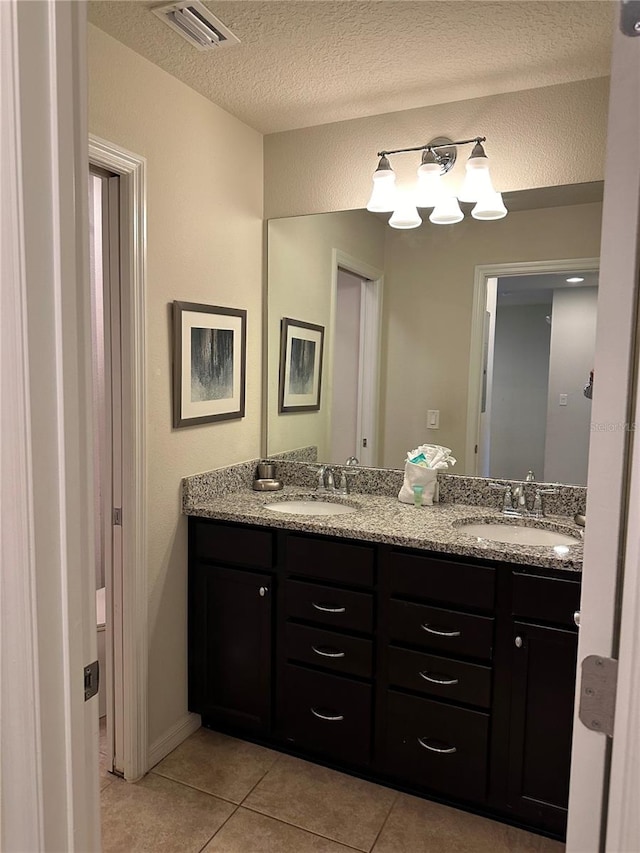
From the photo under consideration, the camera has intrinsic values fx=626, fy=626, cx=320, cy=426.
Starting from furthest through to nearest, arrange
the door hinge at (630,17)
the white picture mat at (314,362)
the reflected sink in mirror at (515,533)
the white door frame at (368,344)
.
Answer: the white picture mat at (314,362) → the white door frame at (368,344) → the reflected sink in mirror at (515,533) → the door hinge at (630,17)

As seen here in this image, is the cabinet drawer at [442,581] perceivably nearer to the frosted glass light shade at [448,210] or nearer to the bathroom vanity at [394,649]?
the bathroom vanity at [394,649]

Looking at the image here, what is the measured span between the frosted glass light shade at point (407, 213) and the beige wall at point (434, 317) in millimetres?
52

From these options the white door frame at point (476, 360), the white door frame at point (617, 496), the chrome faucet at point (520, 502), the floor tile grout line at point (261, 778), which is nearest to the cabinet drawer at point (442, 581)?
the chrome faucet at point (520, 502)

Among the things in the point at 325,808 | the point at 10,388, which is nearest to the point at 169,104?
the point at 10,388

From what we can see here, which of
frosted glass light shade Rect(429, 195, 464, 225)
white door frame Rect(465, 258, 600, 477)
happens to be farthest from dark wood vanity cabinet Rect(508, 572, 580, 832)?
frosted glass light shade Rect(429, 195, 464, 225)

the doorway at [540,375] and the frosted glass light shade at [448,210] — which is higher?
the frosted glass light shade at [448,210]

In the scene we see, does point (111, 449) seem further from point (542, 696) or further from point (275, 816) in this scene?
point (542, 696)

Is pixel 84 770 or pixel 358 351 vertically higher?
pixel 358 351

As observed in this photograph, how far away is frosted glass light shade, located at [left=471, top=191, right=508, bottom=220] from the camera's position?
2.37 meters

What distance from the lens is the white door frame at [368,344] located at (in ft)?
9.00

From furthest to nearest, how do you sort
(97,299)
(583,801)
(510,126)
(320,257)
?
(97,299) < (320,257) < (510,126) < (583,801)

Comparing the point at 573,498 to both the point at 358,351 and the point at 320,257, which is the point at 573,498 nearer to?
the point at 358,351

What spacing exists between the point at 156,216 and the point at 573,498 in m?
1.84

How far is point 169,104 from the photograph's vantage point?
7.34 feet
